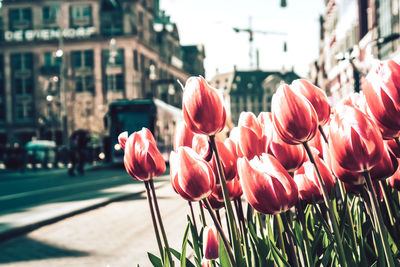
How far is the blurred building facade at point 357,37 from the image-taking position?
1091 centimetres

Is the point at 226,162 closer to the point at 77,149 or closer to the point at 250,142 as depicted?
the point at 250,142

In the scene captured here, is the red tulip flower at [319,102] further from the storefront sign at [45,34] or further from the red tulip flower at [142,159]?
the storefront sign at [45,34]

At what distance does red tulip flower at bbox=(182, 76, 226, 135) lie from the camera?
105 cm

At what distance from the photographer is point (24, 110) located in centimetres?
5534

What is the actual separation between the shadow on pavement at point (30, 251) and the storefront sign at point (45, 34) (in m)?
52.5

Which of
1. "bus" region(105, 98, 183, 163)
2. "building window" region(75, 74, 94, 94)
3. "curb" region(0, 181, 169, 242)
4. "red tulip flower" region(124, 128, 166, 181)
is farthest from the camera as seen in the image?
"building window" region(75, 74, 94, 94)

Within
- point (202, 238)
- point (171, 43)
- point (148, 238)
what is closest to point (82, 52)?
point (171, 43)

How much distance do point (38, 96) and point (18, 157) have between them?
33119 mm

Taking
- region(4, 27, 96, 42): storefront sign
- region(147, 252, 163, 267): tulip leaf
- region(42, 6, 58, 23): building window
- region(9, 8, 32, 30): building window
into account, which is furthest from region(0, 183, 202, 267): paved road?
region(9, 8, 32, 30): building window

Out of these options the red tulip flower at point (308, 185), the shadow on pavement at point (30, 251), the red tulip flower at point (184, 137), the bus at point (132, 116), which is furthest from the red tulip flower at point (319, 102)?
the bus at point (132, 116)

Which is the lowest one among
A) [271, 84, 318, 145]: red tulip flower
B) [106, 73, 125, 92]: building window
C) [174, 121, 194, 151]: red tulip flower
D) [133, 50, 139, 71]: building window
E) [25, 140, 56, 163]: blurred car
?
[25, 140, 56, 163]: blurred car

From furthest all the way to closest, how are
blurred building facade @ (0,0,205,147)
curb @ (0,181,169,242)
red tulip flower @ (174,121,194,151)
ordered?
blurred building facade @ (0,0,205,147)
curb @ (0,181,169,242)
red tulip flower @ (174,121,194,151)

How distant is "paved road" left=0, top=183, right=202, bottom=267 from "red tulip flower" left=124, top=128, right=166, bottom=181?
10.8ft

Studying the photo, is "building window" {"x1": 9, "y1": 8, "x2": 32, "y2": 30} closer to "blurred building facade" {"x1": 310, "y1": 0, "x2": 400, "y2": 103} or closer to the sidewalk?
"blurred building facade" {"x1": 310, "y1": 0, "x2": 400, "y2": 103}
